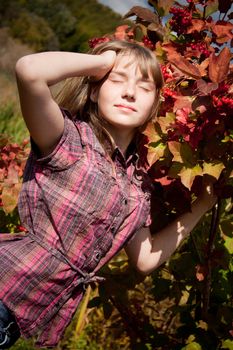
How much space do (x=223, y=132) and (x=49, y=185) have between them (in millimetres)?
549

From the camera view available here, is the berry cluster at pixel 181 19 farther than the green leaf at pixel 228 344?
No

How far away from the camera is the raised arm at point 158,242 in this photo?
5.98 feet

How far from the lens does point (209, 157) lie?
5.06ft

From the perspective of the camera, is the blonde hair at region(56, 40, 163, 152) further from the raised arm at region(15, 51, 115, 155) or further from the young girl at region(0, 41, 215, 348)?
the raised arm at region(15, 51, 115, 155)

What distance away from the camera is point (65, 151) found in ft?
4.96

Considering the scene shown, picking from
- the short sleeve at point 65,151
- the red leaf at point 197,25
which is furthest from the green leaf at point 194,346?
the red leaf at point 197,25

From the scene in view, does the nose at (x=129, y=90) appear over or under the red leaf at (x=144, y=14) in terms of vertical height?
under

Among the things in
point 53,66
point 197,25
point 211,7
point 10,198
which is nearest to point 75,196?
point 53,66

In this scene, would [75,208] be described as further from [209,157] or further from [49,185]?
[209,157]

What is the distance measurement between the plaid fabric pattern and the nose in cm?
17

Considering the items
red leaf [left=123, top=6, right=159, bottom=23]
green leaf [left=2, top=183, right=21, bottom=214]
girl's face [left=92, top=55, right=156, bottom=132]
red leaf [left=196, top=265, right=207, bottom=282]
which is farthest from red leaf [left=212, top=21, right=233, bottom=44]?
green leaf [left=2, top=183, right=21, bottom=214]

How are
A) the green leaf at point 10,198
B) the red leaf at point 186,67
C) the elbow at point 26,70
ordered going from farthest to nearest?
the green leaf at point 10,198 → the red leaf at point 186,67 → the elbow at point 26,70

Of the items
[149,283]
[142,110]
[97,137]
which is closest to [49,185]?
[97,137]

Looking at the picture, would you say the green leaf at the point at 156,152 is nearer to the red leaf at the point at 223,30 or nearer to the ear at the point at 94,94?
the ear at the point at 94,94
